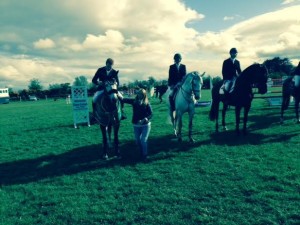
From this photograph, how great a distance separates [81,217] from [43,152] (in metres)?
5.85

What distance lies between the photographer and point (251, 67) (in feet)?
35.0

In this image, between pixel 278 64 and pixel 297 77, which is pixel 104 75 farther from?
pixel 278 64

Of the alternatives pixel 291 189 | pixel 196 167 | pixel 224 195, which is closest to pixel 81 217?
pixel 224 195

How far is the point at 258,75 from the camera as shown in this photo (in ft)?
34.5

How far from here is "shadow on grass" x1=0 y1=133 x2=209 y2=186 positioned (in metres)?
7.51

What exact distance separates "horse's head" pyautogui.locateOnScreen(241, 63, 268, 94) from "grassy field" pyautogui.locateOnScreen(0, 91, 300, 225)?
1985mm

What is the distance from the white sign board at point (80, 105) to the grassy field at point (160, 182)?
14.7ft

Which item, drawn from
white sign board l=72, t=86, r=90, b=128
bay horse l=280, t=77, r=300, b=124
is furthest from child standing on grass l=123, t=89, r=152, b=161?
bay horse l=280, t=77, r=300, b=124

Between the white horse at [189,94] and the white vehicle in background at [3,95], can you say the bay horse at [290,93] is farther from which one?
the white vehicle in background at [3,95]

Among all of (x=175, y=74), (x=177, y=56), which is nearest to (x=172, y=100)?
(x=175, y=74)

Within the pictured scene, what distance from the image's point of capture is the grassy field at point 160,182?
16.0ft

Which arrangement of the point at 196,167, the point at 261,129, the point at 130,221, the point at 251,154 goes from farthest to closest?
the point at 261,129
the point at 251,154
the point at 196,167
the point at 130,221

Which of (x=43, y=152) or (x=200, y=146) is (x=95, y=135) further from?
(x=200, y=146)

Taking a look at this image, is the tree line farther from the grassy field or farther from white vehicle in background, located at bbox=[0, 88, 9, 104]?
the grassy field
